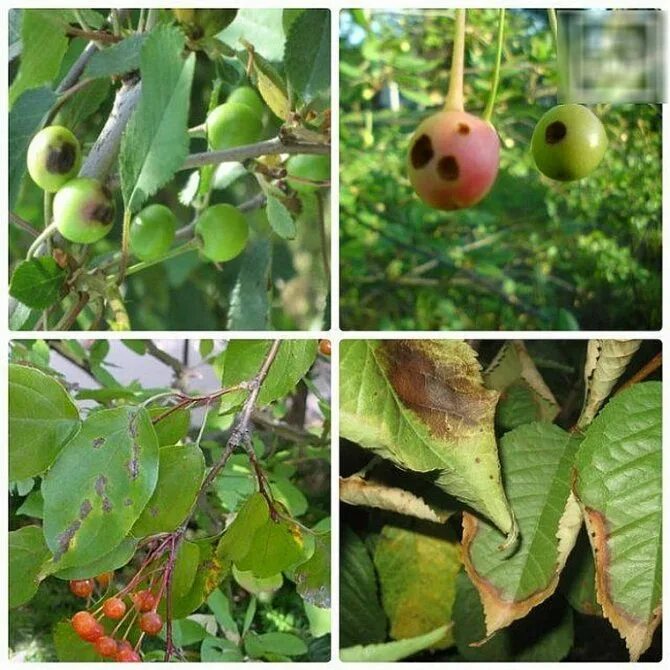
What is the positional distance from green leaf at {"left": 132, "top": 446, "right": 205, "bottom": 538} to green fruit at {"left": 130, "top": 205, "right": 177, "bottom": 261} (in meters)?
0.11

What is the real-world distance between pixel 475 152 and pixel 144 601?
Result: 0.30m

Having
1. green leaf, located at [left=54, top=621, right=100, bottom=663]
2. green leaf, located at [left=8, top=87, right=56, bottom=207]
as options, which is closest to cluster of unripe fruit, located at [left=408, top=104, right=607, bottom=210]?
green leaf, located at [left=8, top=87, right=56, bottom=207]

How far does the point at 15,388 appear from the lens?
0.55 m

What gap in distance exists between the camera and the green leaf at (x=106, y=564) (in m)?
0.53

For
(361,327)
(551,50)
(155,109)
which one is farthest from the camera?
(361,327)

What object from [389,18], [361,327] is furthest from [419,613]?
[389,18]

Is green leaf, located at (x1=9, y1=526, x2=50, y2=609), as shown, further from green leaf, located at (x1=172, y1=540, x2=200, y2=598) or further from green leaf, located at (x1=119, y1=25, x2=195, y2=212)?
green leaf, located at (x1=119, y1=25, x2=195, y2=212)

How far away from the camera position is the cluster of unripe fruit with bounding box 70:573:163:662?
533mm

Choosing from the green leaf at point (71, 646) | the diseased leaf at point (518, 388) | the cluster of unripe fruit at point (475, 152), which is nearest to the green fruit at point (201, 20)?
the cluster of unripe fruit at point (475, 152)

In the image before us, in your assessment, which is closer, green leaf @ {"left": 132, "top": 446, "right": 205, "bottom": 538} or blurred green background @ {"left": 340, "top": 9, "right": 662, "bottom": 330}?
green leaf @ {"left": 132, "top": 446, "right": 205, "bottom": 538}

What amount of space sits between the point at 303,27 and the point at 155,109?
10 centimetres

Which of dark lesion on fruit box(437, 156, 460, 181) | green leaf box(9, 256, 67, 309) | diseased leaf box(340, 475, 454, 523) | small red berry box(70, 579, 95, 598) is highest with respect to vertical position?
dark lesion on fruit box(437, 156, 460, 181)

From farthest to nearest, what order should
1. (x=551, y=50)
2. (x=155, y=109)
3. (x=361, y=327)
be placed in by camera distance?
(x=361, y=327) → (x=551, y=50) → (x=155, y=109)

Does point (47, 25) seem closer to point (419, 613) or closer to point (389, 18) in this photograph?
point (419, 613)
